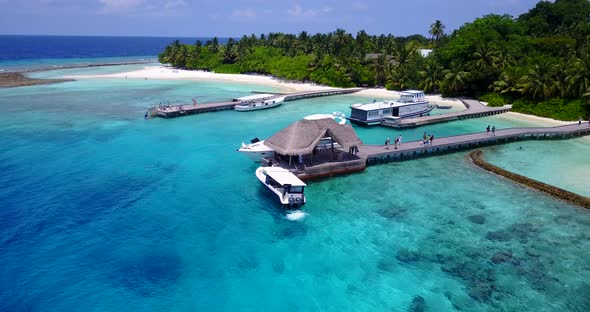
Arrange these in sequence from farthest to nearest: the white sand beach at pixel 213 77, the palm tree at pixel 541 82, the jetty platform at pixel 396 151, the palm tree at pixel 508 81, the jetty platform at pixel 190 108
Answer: the white sand beach at pixel 213 77
the palm tree at pixel 508 81
the jetty platform at pixel 190 108
the palm tree at pixel 541 82
the jetty platform at pixel 396 151

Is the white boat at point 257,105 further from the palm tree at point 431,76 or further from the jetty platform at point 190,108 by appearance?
the palm tree at point 431,76

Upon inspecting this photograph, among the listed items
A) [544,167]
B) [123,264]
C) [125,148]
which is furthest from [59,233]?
[544,167]

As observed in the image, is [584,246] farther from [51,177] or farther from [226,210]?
[51,177]

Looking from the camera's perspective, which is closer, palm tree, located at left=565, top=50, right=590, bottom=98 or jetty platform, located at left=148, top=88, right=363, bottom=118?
palm tree, located at left=565, top=50, right=590, bottom=98

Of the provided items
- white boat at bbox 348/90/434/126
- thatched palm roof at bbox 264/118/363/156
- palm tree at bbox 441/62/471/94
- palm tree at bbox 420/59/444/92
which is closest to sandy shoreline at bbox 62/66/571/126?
palm tree at bbox 441/62/471/94

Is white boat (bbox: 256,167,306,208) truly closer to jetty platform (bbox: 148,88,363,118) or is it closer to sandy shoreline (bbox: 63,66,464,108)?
jetty platform (bbox: 148,88,363,118)

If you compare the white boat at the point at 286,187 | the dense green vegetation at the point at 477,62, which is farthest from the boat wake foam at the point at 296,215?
the dense green vegetation at the point at 477,62

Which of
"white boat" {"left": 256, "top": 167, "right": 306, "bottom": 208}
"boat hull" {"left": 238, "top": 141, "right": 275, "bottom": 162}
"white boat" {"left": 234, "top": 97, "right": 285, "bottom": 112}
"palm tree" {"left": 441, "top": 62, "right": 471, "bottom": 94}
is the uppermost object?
"palm tree" {"left": 441, "top": 62, "right": 471, "bottom": 94}
